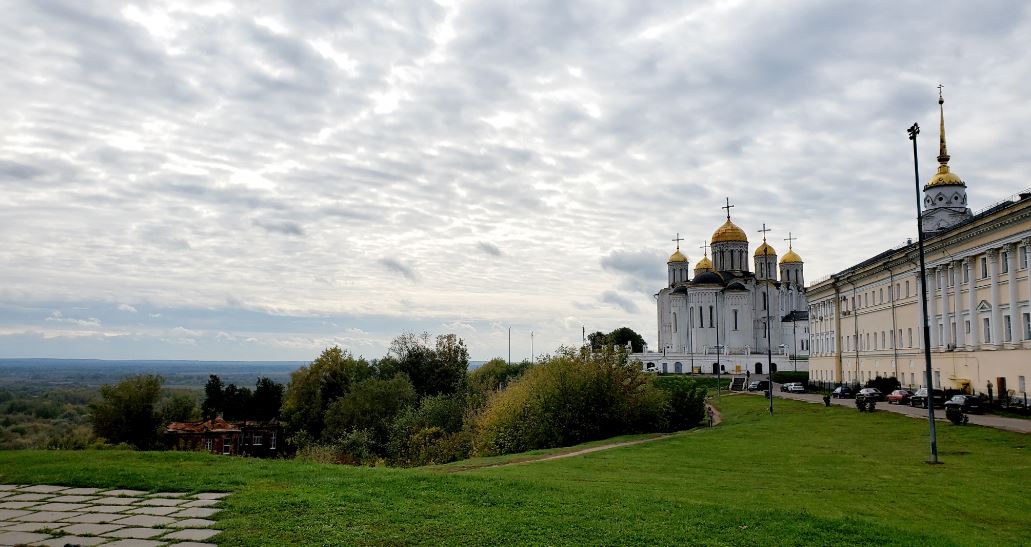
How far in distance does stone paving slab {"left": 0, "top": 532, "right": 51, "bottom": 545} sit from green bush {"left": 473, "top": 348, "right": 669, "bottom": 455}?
26.0m

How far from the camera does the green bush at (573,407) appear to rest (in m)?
35.6

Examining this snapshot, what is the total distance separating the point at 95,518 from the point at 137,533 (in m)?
1.62

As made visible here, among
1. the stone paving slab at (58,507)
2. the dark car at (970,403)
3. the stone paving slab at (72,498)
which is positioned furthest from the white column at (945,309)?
the stone paving slab at (58,507)

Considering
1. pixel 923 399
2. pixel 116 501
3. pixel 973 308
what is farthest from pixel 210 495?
pixel 973 308

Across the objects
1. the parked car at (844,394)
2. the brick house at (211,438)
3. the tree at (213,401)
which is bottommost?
the brick house at (211,438)

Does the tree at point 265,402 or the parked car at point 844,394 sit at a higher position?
the parked car at point 844,394

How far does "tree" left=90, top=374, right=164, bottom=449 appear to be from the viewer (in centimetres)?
4984

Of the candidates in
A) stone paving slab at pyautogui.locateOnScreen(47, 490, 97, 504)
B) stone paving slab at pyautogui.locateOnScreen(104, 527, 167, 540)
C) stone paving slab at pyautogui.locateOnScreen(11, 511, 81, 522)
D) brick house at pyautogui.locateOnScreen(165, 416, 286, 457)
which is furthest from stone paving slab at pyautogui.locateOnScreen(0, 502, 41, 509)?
brick house at pyautogui.locateOnScreen(165, 416, 286, 457)

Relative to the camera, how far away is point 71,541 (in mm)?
9977

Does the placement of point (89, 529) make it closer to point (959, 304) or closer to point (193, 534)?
point (193, 534)

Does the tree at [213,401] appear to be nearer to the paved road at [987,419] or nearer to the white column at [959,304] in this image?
the paved road at [987,419]

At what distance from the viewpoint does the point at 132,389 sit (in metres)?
51.4

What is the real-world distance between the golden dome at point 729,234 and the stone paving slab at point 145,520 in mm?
111551

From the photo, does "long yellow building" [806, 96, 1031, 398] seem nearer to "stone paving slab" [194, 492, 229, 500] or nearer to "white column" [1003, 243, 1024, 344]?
"white column" [1003, 243, 1024, 344]
